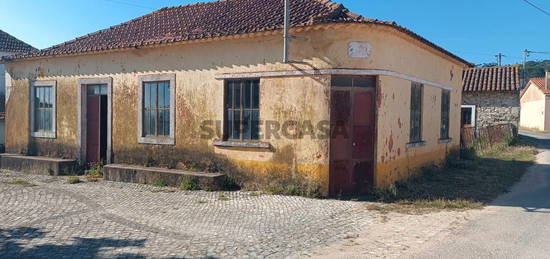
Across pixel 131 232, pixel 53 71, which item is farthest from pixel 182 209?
pixel 53 71

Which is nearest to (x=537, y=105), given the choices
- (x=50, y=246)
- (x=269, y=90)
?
(x=269, y=90)

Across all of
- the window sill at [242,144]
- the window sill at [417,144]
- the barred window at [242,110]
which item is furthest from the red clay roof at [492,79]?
the window sill at [242,144]

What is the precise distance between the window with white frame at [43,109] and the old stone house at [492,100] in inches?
778

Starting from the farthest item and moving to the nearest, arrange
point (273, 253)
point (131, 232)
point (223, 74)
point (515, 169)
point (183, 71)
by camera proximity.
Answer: point (515, 169), point (183, 71), point (223, 74), point (131, 232), point (273, 253)

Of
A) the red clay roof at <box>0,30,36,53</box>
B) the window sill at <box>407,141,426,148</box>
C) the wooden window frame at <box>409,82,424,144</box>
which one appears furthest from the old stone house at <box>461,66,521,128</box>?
the red clay roof at <box>0,30,36,53</box>

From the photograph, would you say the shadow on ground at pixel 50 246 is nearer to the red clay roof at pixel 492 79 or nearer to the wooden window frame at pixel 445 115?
the wooden window frame at pixel 445 115

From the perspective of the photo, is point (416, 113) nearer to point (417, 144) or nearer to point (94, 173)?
point (417, 144)

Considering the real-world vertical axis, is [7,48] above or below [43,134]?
above

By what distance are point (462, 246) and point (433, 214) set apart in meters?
1.85

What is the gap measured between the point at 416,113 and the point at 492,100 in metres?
14.6

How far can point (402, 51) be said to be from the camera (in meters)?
9.91

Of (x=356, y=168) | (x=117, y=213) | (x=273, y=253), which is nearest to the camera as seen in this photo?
(x=273, y=253)

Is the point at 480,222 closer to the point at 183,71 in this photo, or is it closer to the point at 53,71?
the point at 183,71

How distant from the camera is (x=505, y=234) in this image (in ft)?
20.0
